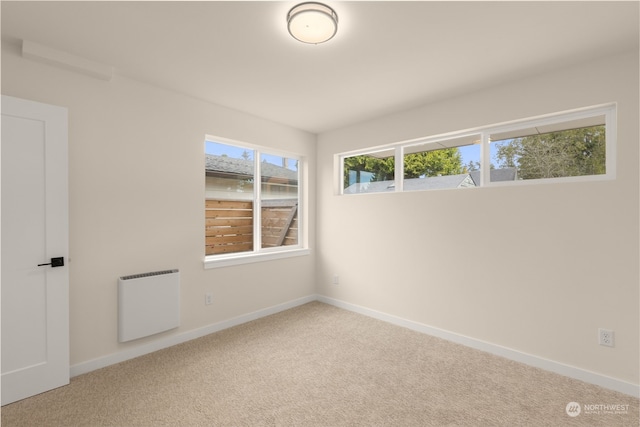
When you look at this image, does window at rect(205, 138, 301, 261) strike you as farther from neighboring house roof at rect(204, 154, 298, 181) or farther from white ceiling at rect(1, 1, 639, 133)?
white ceiling at rect(1, 1, 639, 133)

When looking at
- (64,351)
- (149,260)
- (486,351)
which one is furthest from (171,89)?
(486,351)

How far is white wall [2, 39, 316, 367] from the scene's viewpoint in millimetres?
2439

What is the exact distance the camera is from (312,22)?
1820 millimetres

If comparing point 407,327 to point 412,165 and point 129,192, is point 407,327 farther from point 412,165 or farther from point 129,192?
point 129,192

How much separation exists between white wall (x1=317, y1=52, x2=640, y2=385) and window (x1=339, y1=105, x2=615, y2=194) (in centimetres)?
13

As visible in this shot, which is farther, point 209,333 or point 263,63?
point 209,333

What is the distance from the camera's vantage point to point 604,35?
6.66ft

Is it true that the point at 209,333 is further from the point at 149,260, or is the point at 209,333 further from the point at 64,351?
the point at 64,351

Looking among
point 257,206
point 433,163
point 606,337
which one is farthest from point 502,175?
point 257,206

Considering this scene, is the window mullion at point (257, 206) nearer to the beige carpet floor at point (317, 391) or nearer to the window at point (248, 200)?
the window at point (248, 200)

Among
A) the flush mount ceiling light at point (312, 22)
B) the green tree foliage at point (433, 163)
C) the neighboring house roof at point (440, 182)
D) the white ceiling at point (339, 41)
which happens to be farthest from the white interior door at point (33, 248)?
the green tree foliage at point (433, 163)

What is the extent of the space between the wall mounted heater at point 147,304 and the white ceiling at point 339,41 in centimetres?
182

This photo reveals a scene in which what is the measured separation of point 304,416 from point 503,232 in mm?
2283

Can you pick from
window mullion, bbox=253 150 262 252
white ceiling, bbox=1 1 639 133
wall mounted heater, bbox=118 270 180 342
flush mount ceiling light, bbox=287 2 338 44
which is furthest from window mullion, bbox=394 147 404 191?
wall mounted heater, bbox=118 270 180 342
